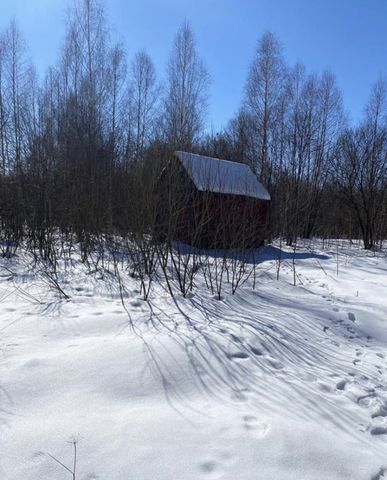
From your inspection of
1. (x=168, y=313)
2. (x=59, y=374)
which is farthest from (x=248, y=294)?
(x=59, y=374)

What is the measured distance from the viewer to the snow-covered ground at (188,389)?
6.23 feet

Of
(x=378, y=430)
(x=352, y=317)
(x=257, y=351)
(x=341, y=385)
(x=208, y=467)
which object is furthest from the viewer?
(x=352, y=317)

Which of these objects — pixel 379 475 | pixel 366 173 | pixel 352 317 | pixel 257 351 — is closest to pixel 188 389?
pixel 257 351

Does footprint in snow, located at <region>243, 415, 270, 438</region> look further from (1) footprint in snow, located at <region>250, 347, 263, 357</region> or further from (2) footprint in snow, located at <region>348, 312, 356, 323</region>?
(2) footprint in snow, located at <region>348, 312, 356, 323</region>

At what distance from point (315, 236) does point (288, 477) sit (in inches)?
850

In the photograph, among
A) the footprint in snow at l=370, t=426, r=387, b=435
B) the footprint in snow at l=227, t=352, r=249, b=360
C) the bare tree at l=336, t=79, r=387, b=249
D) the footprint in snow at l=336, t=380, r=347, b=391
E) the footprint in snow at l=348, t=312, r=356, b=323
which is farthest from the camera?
the bare tree at l=336, t=79, r=387, b=249

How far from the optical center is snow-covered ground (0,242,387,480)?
1897 millimetres

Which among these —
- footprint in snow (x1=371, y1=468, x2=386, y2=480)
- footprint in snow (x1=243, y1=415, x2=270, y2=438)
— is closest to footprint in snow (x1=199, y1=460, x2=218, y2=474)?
footprint in snow (x1=243, y1=415, x2=270, y2=438)

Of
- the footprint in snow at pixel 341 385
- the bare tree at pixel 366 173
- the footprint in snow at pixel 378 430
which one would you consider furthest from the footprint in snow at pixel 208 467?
the bare tree at pixel 366 173

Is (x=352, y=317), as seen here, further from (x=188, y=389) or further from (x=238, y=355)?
(x=188, y=389)

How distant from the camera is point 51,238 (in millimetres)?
7418

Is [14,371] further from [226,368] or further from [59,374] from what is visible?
[226,368]

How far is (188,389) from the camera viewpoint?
2.70 metres

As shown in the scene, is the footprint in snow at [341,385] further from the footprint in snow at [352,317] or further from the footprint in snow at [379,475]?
the footprint in snow at [352,317]
